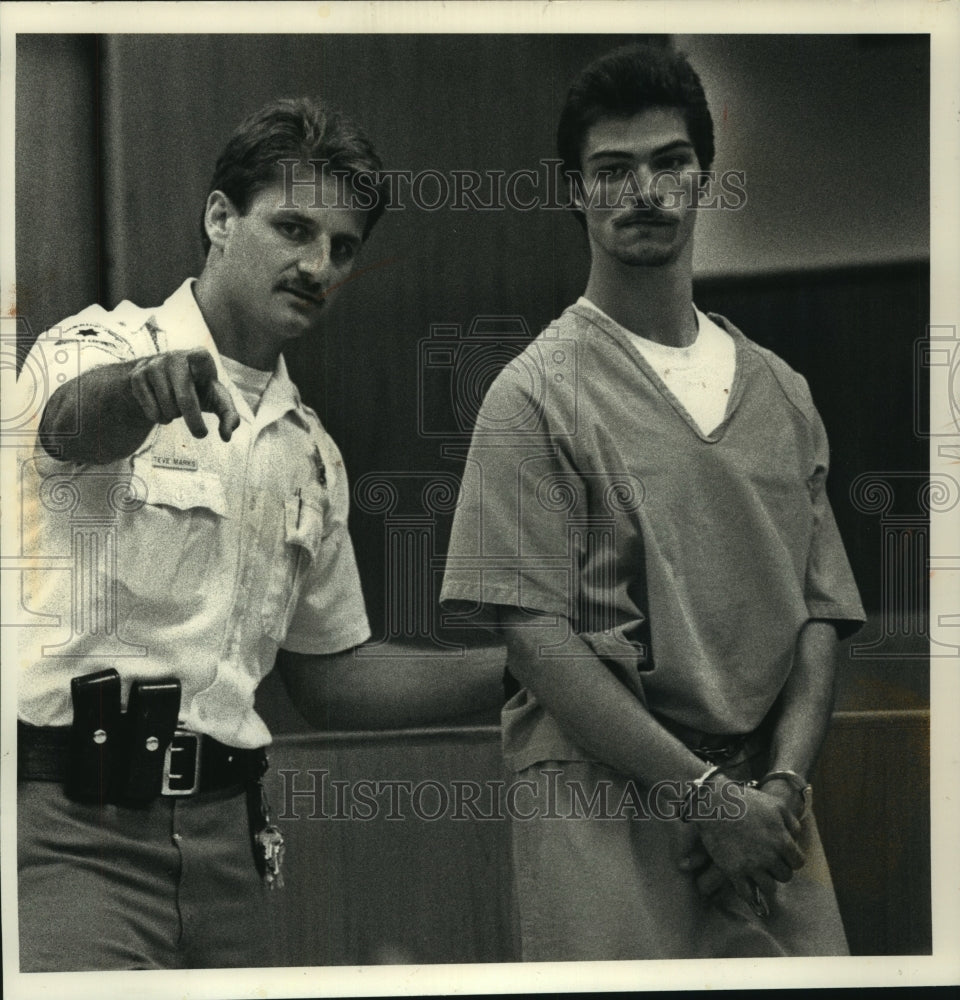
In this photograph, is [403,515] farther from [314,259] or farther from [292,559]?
[314,259]

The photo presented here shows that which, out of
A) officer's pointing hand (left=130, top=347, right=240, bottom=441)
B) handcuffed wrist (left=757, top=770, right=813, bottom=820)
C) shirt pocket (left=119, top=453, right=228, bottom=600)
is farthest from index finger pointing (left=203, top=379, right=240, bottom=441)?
handcuffed wrist (left=757, top=770, right=813, bottom=820)

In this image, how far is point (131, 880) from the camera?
8.75 ft

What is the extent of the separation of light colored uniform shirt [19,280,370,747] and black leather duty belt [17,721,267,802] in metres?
0.03

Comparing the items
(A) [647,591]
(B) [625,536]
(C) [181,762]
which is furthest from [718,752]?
(C) [181,762]

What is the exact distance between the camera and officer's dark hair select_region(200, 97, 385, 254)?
2734mm

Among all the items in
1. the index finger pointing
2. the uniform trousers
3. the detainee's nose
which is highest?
the detainee's nose

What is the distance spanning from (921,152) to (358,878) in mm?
1960

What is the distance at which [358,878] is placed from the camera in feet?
9.05

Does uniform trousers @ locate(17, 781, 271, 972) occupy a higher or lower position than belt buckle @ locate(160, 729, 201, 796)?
lower

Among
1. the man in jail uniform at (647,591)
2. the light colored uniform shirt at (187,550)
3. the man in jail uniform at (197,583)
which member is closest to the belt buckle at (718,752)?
the man in jail uniform at (647,591)

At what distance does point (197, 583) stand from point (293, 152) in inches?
35.7

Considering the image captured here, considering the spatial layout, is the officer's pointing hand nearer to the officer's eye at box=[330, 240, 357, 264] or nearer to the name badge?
the name badge

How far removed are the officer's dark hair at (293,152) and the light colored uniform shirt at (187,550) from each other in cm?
25

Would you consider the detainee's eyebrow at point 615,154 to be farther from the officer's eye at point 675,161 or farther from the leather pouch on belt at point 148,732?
the leather pouch on belt at point 148,732
